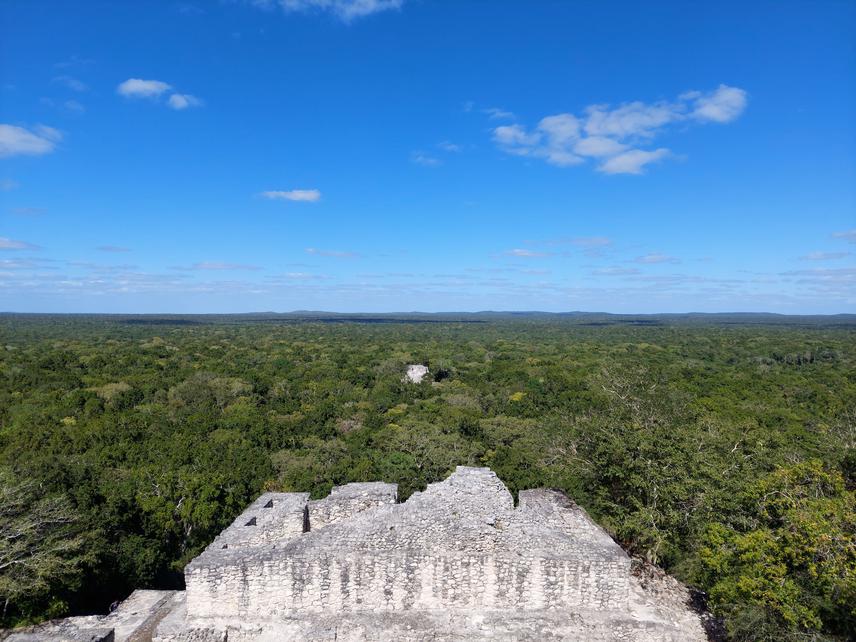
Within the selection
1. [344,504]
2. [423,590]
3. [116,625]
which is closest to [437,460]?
[344,504]

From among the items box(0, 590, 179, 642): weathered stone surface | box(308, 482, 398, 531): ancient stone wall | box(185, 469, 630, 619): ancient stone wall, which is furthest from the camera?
box(308, 482, 398, 531): ancient stone wall

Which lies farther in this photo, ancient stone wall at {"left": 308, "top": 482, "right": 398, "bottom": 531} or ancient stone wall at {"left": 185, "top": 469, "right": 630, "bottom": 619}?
ancient stone wall at {"left": 308, "top": 482, "right": 398, "bottom": 531}

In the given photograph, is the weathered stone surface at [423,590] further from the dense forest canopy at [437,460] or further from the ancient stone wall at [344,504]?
the dense forest canopy at [437,460]

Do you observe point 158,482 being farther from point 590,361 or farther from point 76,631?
point 590,361

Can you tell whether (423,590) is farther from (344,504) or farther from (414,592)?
(344,504)

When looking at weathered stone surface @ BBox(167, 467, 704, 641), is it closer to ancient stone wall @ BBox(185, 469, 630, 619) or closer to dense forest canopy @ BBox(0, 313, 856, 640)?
ancient stone wall @ BBox(185, 469, 630, 619)

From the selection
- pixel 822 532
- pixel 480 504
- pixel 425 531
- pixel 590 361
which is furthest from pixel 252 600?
pixel 590 361

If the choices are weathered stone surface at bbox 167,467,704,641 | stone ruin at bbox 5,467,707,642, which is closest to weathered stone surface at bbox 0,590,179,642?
stone ruin at bbox 5,467,707,642

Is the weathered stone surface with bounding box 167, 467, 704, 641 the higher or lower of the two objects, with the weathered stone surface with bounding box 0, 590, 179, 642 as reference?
higher
